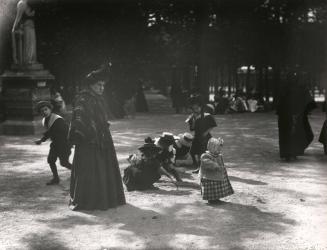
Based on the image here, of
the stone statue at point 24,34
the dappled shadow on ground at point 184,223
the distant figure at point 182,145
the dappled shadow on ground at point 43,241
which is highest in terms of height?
the stone statue at point 24,34

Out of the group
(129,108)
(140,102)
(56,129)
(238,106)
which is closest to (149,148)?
(56,129)

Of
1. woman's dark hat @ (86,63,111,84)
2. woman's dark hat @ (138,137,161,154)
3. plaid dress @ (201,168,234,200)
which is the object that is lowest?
→ plaid dress @ (201,168,234,200)

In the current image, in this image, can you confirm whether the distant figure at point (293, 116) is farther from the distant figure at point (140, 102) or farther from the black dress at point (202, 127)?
the distant figure at point (140, 102)

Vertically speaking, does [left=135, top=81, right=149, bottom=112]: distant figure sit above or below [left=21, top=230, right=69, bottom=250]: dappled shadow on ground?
above

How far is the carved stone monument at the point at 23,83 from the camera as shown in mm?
17125

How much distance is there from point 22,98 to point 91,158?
426 inches

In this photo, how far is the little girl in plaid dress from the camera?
7.23m

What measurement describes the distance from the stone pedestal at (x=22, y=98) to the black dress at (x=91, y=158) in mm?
10243

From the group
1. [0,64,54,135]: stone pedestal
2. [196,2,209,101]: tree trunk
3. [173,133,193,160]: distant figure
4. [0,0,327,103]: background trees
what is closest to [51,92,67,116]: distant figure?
[0,64,54,135]: stone pedestal

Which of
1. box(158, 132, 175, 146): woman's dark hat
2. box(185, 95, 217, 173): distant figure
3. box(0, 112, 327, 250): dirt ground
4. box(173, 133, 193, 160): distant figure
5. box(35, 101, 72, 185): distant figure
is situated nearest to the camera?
box(0, 112, 327, 250): dirt ground

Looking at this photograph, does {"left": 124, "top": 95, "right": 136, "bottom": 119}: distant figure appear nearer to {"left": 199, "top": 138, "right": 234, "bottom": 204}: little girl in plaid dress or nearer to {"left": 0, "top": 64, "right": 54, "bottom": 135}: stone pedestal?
{"left": 0, "top": 64, "right": 54, "bottom": 135}: stone pedestal

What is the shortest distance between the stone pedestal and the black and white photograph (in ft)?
0.13

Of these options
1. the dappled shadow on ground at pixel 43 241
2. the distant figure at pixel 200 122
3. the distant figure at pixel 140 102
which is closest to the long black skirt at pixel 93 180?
the dappled shadow on ground at pixel 43 241

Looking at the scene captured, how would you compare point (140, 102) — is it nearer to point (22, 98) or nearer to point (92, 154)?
point (22, 98)
